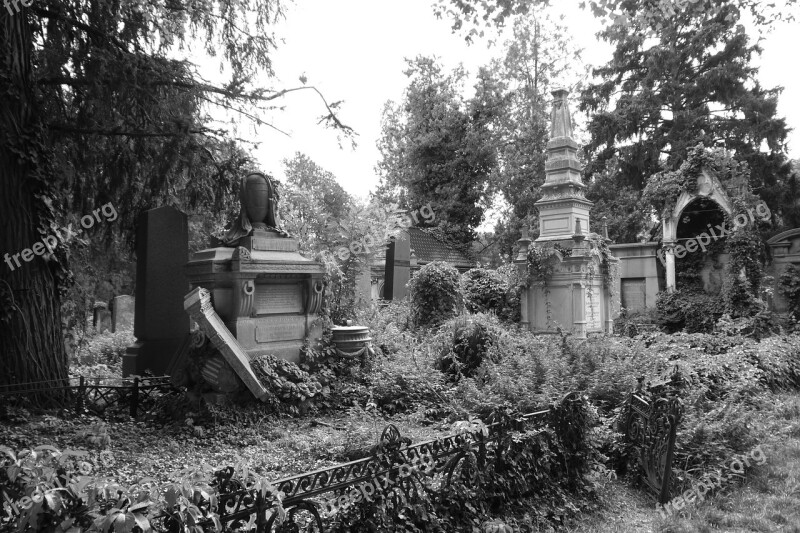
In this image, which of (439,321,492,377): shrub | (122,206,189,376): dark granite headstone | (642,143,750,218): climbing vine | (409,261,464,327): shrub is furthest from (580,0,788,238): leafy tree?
(122,206,189,376): dark granite headstone

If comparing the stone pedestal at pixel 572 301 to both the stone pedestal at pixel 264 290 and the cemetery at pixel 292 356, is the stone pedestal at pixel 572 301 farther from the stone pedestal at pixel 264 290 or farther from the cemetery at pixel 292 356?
the stone pedestal at pixel 264 290

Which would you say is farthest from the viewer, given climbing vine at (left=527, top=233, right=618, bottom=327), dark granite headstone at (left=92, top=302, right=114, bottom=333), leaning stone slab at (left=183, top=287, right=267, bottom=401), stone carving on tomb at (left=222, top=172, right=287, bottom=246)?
dark granite headstone at (left=92, top=302, right=114, bottom=333)

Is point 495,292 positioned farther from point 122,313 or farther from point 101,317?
point 101,317

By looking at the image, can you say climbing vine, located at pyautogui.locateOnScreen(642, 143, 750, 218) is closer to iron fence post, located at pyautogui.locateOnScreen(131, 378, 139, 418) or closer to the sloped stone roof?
the sloped stone roof

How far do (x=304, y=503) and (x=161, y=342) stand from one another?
7.17 m

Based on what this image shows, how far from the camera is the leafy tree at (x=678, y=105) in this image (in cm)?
2252

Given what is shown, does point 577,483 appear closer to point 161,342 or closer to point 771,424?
point 771,424

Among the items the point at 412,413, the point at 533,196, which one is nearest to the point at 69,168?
the point at 412,413

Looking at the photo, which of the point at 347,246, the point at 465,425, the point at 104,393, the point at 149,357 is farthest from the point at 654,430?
the point at 347,246

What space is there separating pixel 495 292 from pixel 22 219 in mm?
12929

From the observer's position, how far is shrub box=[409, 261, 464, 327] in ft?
44.9

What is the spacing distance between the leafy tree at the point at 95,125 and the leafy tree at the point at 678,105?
1767 centimetres

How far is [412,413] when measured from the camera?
707cm

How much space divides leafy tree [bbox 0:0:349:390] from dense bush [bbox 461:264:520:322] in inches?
340
